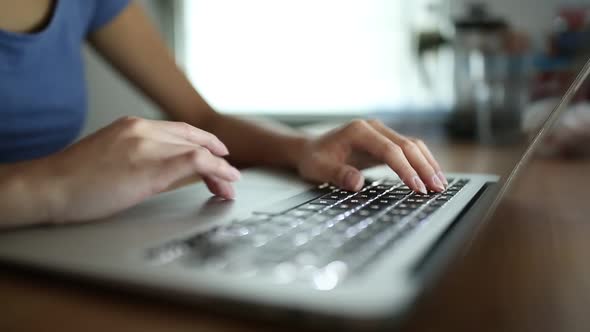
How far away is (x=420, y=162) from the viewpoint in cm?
Result: 59

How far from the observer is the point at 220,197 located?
532 mm

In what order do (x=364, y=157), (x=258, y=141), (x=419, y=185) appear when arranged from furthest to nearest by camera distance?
(x=258, y=141) → (x=364, y=157) → (x=419, y=185)

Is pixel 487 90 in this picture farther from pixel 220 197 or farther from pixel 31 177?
pixel 31 177

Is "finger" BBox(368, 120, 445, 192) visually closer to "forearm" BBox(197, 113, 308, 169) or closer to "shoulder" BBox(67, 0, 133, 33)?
"forearm" BBox(197, 113, 308, 169)

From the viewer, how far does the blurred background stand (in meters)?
1.37

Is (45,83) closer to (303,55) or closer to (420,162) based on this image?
(420,162)

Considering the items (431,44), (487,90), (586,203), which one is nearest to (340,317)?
(586,203)

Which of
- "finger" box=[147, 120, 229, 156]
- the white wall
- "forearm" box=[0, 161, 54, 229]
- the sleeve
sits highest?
the sleeve

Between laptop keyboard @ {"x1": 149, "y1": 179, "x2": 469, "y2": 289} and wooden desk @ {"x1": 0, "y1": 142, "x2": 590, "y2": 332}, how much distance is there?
0.03 meters

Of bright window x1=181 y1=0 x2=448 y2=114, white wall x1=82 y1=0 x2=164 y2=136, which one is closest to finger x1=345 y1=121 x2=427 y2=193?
bright window x1=181 y1=0 x2=448 y2=114

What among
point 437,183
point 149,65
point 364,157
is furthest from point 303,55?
point 437,183

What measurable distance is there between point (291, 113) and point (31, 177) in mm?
1598

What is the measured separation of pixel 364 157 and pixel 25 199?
15.0 inches

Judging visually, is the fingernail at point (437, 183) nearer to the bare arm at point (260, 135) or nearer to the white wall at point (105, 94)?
the bare arm at point (260, 135)
